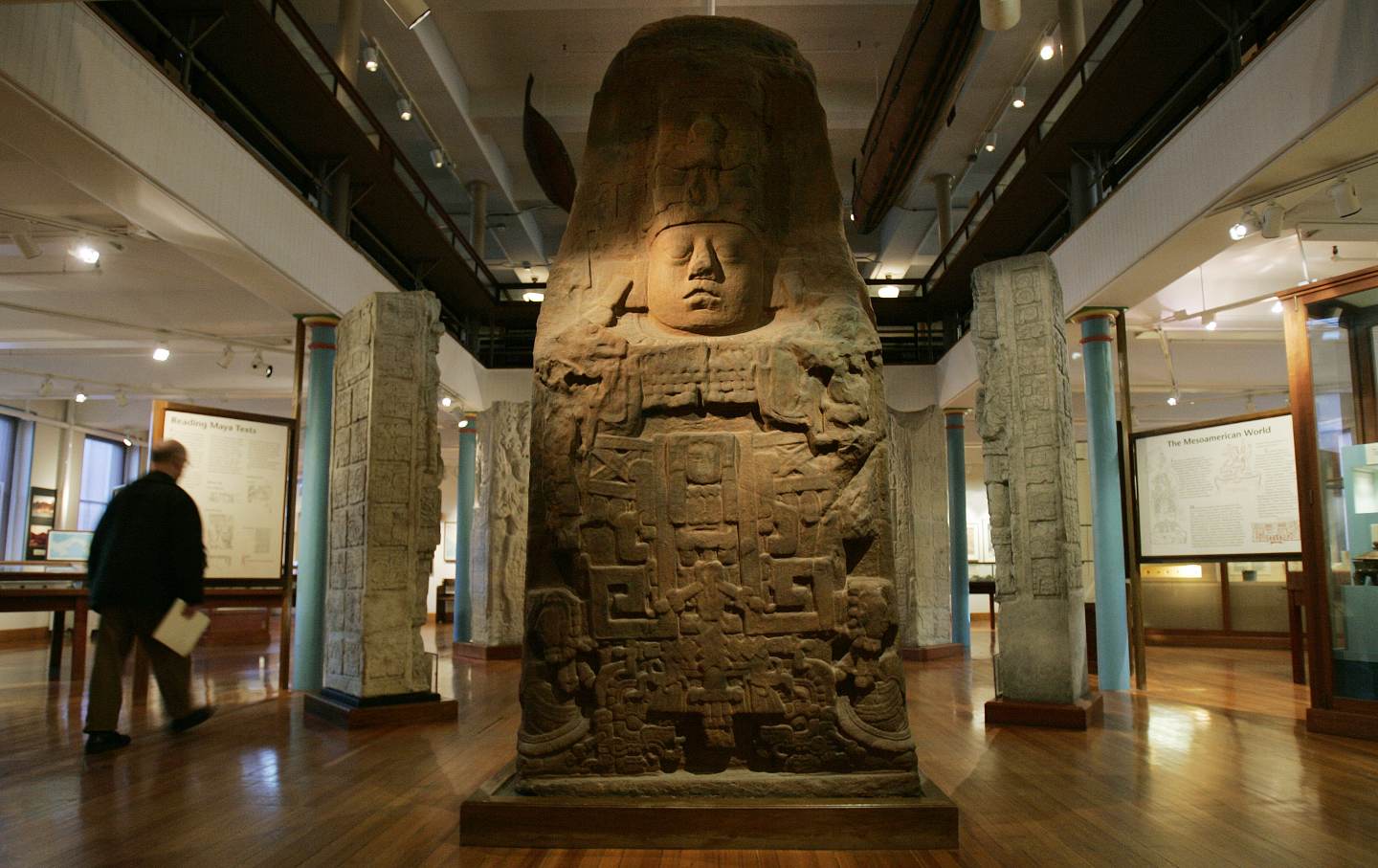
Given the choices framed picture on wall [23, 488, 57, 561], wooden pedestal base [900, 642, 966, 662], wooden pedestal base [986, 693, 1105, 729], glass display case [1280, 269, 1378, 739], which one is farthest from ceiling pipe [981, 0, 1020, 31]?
framed picture on wall [23, 488, 57, 561]

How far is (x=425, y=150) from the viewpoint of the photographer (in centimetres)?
1320

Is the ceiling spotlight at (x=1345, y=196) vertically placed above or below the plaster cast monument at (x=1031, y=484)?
above

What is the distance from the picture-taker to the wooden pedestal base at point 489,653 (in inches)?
425

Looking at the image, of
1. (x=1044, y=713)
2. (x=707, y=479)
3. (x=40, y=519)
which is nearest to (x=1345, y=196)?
(x=1044, y=713)

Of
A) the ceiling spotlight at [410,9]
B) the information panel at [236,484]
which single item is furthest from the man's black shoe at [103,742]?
the ceiling spotlight at [410,9]

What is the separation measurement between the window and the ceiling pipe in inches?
676

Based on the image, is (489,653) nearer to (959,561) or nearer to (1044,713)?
(959,561)

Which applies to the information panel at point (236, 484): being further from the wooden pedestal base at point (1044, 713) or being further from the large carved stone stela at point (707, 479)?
the wooden pedestal base at point (1044, 713)

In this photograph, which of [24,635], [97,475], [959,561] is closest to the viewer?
[959,561]

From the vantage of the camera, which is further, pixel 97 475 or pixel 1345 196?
pixel 97 475

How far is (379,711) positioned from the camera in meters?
6.07

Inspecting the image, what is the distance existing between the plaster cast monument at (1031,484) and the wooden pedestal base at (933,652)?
452 cm

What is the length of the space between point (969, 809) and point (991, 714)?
2213 millimetres

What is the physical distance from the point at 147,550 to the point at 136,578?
6.3 inches
